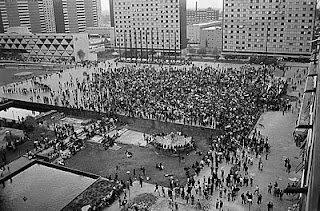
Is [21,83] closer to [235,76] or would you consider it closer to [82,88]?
[82,88]

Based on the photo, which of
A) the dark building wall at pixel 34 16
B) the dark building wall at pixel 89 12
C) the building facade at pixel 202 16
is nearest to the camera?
the dark building wall at pixel 34 16

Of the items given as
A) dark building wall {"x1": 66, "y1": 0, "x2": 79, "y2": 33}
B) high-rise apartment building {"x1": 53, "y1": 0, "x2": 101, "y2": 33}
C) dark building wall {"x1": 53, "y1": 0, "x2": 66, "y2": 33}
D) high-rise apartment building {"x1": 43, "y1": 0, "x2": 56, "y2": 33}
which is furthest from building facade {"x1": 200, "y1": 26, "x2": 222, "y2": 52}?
high-rise apartment building {"x1": 43, "y1": 0, "x2": 56, "y2": 33}

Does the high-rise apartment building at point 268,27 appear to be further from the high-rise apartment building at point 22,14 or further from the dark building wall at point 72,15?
the dark building wall at point 72,15

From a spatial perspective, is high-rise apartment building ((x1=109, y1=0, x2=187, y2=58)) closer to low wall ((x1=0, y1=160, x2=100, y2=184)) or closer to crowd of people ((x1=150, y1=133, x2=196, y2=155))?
crowd of people ((x1=150, y1=133, x2=196, y2=155))

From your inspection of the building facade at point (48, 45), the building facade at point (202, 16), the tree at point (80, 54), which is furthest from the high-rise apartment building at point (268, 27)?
the building facade at point (202, 16)

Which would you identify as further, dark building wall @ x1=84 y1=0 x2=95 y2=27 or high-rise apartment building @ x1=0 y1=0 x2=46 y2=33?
dark building wall @ x1=84 y1=0 x2=95 y2=27

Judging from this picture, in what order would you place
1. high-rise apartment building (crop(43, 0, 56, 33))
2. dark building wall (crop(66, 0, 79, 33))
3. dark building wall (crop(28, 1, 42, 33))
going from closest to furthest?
dark building wall (crop(28, 1, 42, 33)) → dark building wall (crop(66, 0, 79, 33)) → high-rise apartment building (crop(43, 0, 56, 33))
